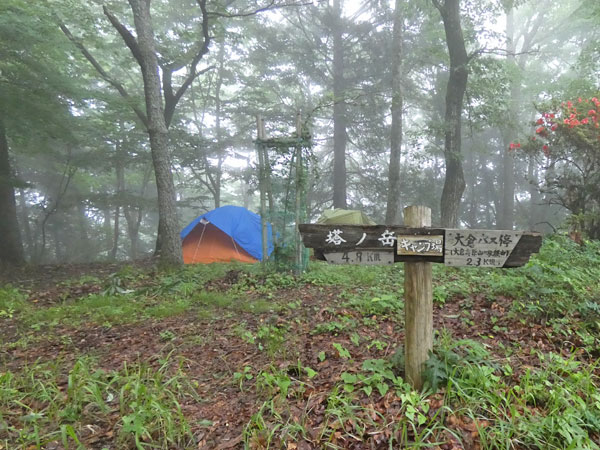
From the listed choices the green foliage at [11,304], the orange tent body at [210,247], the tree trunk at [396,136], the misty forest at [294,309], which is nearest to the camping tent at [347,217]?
the misty forest at [294,309]

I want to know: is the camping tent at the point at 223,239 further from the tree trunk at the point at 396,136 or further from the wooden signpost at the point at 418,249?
the wooden signpost at the point at 418,249

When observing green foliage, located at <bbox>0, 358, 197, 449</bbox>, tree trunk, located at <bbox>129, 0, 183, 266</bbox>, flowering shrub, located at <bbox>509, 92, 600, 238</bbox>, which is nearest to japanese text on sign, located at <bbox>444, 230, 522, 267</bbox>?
green foliage, located at <bbox>0, 358, 197, 449</bbox>

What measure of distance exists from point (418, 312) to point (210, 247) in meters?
7.90

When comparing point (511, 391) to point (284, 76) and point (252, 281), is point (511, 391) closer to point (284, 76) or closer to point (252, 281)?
point (252, 281)

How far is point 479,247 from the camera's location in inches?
89.2

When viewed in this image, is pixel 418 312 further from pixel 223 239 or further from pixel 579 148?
pixel 223 239

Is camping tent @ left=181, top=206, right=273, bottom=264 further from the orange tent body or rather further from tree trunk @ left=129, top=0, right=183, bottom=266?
tree trunk @ left=129, top=0, right=183, bottom=266

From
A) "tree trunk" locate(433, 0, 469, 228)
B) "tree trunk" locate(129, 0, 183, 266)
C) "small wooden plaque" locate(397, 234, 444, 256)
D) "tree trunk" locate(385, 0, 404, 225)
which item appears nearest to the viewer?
"small wooden plaque" locate(397, 234, 444, 256)

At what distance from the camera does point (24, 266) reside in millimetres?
8109

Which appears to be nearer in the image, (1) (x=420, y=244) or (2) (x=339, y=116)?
(1) (x=420, y=244)

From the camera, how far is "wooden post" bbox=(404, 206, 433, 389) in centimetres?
234

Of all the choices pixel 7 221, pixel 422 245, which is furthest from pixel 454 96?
pixel 7 221

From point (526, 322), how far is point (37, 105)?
33.6ft

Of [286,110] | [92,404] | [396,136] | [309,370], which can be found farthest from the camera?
[286,110]
